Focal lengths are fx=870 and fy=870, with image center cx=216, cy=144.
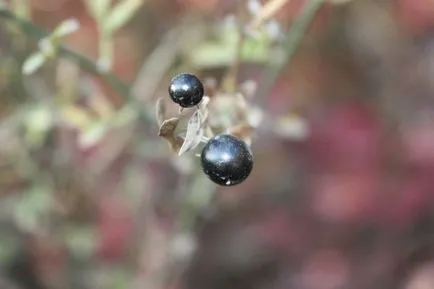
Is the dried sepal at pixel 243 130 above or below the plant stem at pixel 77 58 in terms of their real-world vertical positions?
below

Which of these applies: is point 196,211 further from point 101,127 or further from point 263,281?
point 263,281

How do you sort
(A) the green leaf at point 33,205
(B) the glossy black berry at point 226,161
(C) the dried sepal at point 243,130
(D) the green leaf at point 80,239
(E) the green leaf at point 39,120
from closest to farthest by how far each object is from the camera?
(B) the glossy black berry at point 226,161, (C) the dried sepal at point 243,130, (E) the green leaf at point 39,120, (A) the green leaf at point 33,205, (D) the green leaf at point 80,239

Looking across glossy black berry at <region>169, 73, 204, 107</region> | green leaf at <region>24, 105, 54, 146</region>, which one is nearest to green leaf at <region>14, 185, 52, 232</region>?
A: green leaf at <region>24, 105, 54, 146</region>

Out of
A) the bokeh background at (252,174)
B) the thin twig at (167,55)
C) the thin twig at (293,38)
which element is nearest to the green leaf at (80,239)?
the bokeh background at (252,174)

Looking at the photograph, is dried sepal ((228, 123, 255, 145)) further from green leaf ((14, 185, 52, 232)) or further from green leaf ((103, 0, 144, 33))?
green leaf ((14, 185, 52, 232))

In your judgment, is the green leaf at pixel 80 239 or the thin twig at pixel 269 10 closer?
the thin twig at pixel 269 10

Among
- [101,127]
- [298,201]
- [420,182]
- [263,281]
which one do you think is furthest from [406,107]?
[101,127]

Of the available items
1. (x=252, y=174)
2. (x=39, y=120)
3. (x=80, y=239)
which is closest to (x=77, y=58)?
(x=39, y=120)

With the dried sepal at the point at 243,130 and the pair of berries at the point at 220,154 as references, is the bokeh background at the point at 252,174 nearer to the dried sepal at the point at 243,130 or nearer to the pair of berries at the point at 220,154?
the dried sepal at the point at 243,130
